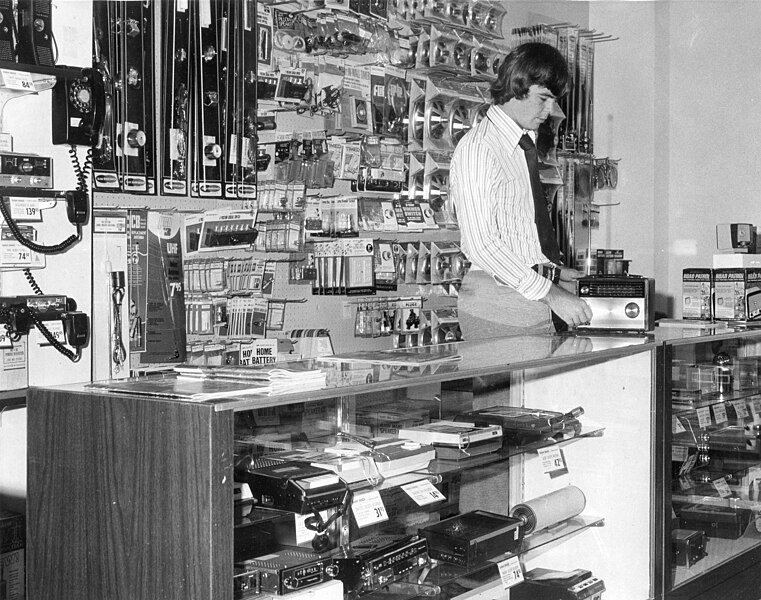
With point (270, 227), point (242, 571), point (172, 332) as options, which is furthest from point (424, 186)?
point (242, 571)

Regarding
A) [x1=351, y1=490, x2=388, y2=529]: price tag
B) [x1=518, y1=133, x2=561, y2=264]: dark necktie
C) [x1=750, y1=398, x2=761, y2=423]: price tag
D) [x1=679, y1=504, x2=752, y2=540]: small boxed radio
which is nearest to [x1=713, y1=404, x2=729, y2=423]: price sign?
[x1=750, y1=398, x2=761, y2=423]: price tag

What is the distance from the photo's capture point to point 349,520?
1952mm

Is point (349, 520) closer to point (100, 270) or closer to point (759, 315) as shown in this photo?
point (100, 270)

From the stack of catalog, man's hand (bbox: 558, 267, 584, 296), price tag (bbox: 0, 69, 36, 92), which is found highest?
price tag (bbox: 0, 69, 36, 92)

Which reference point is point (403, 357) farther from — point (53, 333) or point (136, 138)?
point (136, 138)

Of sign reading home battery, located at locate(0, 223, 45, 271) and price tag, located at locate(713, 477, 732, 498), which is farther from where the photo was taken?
price tag, located at locate(713, 477, 732, 498)

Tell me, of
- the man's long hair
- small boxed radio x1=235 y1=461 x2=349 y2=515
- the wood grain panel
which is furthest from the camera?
the man's long hair

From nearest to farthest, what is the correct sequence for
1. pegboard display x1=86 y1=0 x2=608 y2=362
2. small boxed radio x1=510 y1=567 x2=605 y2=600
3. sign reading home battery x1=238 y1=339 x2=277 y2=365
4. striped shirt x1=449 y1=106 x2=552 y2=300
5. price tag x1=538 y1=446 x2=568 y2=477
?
small boxed radio x1=510 y1=567 x2=605 y2=600 < price tag x1=538 y1=446 x2=568 y2=477 < striped shirt x1=449 y1=106 x2=552 y2=300 < pegboard display x1=86 y1=0 x2=608 y2=362 < sign reading home battery x1=238 y1=339 x2=277 y2=365

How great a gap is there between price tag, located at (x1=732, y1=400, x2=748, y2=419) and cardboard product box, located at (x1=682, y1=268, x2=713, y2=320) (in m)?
0.39

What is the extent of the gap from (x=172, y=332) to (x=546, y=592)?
1.80 metres

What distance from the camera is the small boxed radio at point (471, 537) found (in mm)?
2301

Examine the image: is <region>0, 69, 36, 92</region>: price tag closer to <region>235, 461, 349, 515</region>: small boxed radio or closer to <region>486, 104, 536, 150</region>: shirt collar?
<region>486, 104, 536, 150</region>: shirt collar

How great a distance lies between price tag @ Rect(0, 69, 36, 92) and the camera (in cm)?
295

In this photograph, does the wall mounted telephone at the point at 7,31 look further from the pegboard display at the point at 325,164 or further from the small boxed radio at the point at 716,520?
the small boxed radio at the point at 716,520
